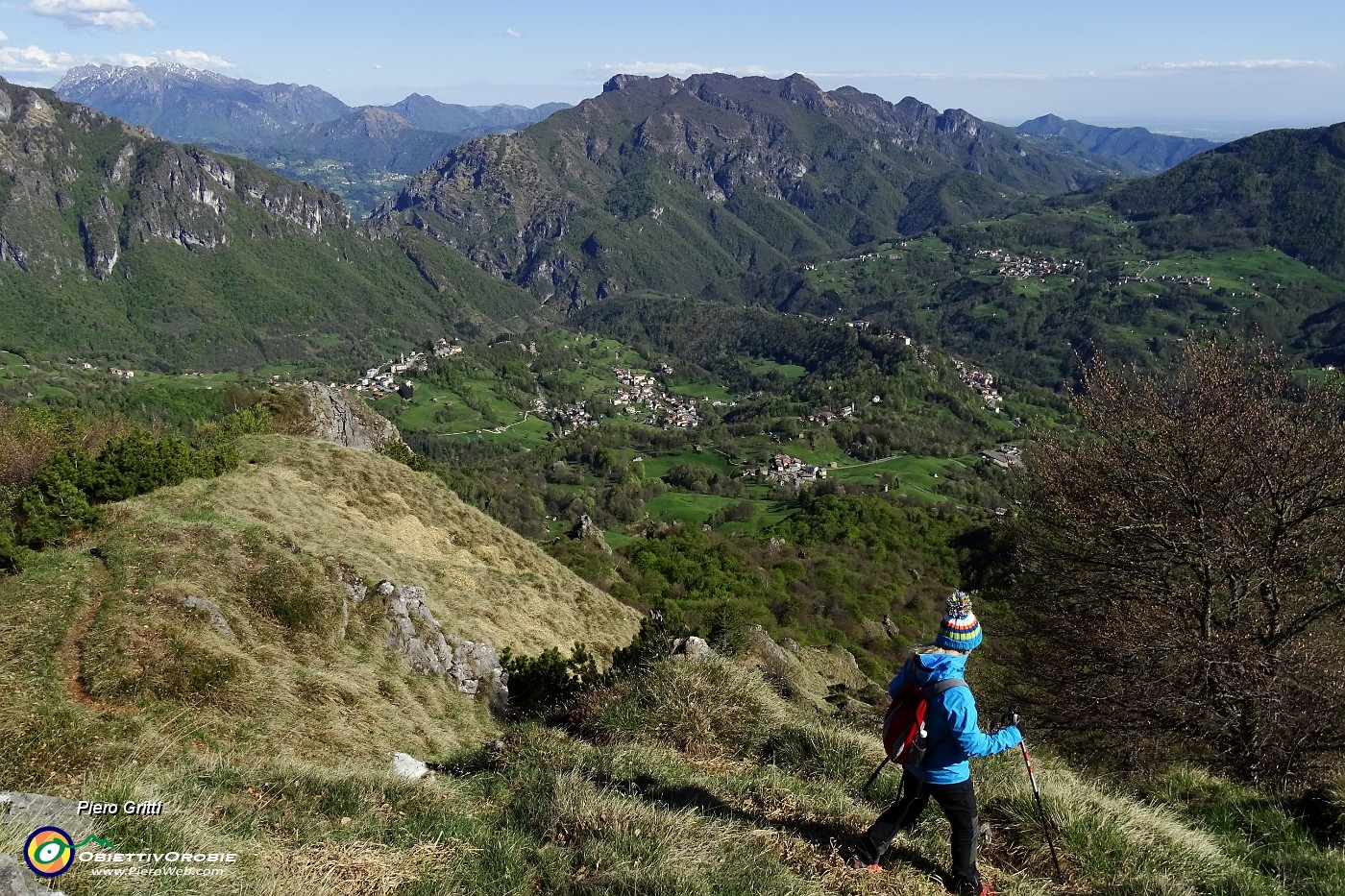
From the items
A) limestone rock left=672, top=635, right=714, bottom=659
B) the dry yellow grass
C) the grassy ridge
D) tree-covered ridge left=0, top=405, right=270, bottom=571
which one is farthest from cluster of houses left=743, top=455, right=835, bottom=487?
the grassy ridge

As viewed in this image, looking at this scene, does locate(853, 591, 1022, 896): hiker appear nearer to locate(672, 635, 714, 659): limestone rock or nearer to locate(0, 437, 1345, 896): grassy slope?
locate(0, 437, 1345, 896): grassy slope

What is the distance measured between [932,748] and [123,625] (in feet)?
55.3

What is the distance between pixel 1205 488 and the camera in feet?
55.7

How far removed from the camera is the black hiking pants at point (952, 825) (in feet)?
21.9

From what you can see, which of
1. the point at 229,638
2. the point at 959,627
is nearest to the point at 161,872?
the point at 959,627

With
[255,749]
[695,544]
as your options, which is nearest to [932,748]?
[255,749]

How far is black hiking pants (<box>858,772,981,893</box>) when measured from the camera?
6.67 metres

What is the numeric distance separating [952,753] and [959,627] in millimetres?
1194

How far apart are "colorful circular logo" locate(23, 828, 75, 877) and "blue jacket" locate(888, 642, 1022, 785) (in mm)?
6454

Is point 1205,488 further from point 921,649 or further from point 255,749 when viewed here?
point 255,749

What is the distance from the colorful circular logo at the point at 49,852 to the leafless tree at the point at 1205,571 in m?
16.7

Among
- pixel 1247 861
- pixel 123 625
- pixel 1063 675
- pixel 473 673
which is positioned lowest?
pixel 473 673

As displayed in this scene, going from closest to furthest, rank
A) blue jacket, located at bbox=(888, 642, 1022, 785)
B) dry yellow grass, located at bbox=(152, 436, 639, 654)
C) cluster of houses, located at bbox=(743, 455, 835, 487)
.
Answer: blue jacket, located at bbox=(888, 642, 1022, 785) → dry yellow grass, located at bbox=(152, 436, 639, 654) → cluster of houses, located at bbox=(743, 455, 835, 487)

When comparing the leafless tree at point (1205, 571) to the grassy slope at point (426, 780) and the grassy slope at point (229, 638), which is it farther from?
the grassy slope at point (229, 638)
